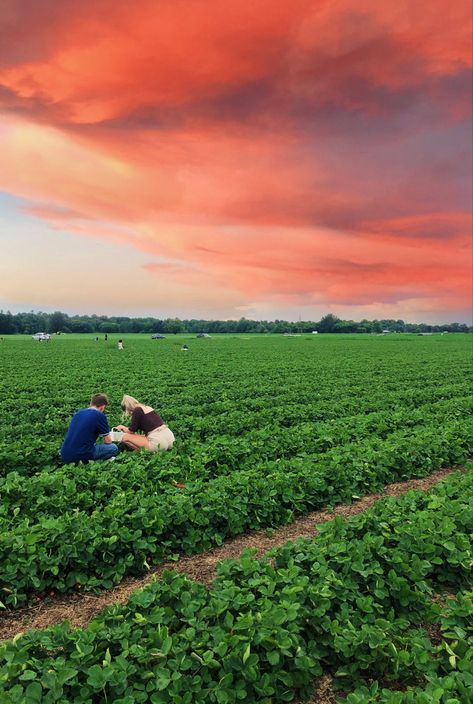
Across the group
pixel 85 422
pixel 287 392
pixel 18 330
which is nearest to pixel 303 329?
pixel 18 330

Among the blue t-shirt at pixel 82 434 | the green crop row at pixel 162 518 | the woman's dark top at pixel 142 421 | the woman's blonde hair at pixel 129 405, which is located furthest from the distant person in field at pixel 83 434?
the woman's blonde hair at pixel 129 405

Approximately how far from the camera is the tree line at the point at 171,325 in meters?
146

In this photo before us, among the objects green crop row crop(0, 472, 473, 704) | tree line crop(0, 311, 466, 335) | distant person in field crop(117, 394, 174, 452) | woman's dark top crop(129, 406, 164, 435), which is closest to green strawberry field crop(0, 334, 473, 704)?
green crop row crop(0, 472, 473, 704)

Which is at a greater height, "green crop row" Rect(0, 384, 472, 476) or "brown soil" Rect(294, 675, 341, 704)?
"green crop row" Rect(0, 384, 472, 476)

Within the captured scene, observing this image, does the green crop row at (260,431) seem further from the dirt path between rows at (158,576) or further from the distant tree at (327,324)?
Answer: the distant tree at (327,324)

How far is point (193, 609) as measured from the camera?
367 centimetres

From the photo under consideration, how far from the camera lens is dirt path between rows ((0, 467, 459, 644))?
14.4 ft

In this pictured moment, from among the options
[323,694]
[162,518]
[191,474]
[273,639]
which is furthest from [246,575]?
[191,474]

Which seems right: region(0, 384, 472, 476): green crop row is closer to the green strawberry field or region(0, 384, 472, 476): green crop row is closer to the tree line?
the green strawberry field

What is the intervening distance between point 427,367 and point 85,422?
25601 millimetres

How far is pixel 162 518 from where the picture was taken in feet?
18.6

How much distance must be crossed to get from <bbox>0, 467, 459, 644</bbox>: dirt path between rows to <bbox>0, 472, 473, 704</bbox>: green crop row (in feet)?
3.19

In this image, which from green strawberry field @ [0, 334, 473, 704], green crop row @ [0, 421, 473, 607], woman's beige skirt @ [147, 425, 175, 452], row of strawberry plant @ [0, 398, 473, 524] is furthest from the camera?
woman's beige skirt @ [147, 425, 175, 452]

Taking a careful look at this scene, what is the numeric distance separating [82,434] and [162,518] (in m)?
3.01
